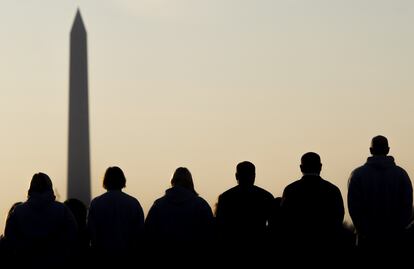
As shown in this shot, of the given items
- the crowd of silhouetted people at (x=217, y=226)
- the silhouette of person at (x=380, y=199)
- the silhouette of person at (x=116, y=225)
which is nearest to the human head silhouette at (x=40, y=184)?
the crowd of silhouetted people at (x=217, y=226)

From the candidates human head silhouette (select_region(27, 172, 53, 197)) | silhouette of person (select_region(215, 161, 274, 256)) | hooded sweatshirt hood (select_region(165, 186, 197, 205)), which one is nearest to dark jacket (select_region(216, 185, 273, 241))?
silhouette of person (select_region(215, 161, 274, 256))

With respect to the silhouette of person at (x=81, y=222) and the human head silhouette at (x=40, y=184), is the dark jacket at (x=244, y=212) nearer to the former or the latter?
the silhouette of person at (x=81, y=222)

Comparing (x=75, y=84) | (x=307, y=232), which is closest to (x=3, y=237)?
(x=307, y=232)

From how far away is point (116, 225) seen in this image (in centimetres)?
2047

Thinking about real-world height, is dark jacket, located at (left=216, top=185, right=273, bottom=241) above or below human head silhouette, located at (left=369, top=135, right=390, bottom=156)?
below

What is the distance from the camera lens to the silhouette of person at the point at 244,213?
19984mm

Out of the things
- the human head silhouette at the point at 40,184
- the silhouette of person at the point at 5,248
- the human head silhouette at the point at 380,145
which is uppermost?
the human head silhouette at the point at 380,145

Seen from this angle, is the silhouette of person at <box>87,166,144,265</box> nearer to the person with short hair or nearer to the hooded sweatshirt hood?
the hooded sweatshirt hood

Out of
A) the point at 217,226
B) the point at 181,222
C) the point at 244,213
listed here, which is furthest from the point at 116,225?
the point at 244,213

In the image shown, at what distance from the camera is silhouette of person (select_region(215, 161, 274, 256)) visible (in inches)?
787

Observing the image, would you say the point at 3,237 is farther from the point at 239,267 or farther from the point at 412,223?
the point at 412,223

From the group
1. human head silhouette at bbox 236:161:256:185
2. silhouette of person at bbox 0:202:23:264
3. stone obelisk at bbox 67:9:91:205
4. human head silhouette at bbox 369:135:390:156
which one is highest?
stone obelisk at bbox 67:9:91:205

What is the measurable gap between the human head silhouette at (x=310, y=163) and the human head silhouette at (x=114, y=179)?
242cm

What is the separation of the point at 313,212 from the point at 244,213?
1197 mm
